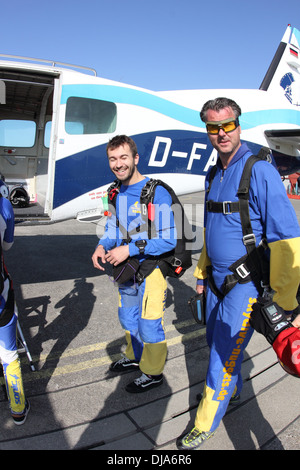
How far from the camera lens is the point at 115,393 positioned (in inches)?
116

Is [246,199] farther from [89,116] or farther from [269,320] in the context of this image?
[89,116]

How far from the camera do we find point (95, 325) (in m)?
4.20

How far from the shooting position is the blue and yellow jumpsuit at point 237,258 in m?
2.03

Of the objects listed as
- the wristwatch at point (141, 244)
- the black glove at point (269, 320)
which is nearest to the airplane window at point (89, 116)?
the wristwatch at point (141, 244)

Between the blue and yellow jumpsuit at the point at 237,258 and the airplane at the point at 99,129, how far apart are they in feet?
11.0

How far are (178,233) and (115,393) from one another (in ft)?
5.20

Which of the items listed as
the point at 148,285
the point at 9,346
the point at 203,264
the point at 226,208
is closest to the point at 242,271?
the point at 226,208

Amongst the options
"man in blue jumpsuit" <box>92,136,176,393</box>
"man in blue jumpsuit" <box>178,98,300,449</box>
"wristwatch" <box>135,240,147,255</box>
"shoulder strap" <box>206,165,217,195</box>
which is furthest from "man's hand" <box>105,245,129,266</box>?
"shoulder strap" <box>206,165,217,195</box>

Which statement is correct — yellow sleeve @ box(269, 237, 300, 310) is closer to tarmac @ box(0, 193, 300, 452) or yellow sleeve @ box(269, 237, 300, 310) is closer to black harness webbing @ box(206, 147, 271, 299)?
black harness webbing @ box(206, 147, 271, 299)

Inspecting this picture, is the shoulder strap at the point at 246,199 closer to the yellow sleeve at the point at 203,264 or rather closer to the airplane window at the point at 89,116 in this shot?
the yellow sleeve at the point at 203,264

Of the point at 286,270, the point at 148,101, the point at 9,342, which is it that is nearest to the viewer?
the point at 286,270

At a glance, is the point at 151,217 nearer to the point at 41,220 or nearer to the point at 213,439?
the point at 213,439

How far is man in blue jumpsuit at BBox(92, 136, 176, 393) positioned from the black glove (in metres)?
1.15
